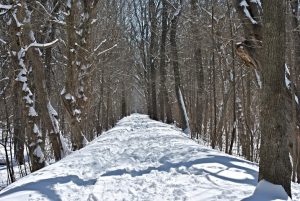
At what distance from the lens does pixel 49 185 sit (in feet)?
21.4

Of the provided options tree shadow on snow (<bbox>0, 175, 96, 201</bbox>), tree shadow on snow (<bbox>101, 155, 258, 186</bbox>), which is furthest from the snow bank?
tree shadow on snow (<bbox>0, 175, 96, 201</bbox>)

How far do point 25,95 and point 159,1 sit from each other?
23495 mm

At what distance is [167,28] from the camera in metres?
29.1

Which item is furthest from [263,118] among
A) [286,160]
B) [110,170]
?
[110,170]

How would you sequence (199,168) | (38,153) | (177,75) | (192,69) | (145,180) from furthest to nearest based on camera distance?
(192,69) < (177,75) < (38,153) < (199,168) < (145,180)

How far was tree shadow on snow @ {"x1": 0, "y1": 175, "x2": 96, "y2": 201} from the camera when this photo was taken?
19.7ft

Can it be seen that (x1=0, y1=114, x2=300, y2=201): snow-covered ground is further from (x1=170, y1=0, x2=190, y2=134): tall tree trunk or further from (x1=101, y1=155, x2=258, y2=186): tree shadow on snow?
(x1=170, y1=0, x2=190, y2=134): tall tree trunk

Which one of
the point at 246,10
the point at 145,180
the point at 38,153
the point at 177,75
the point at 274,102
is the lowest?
the point at 38,153

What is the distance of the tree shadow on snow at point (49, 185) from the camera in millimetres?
5992

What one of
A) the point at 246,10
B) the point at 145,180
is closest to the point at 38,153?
the point at 145,180

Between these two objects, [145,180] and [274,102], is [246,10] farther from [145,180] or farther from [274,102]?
[145,180]

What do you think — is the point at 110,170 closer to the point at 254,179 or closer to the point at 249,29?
the point at 254,179

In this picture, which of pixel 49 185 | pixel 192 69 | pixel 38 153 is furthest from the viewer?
pixel 192 69

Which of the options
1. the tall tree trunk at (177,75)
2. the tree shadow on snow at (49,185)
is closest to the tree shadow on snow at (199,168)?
the tree shadow on snow at (49,185)
